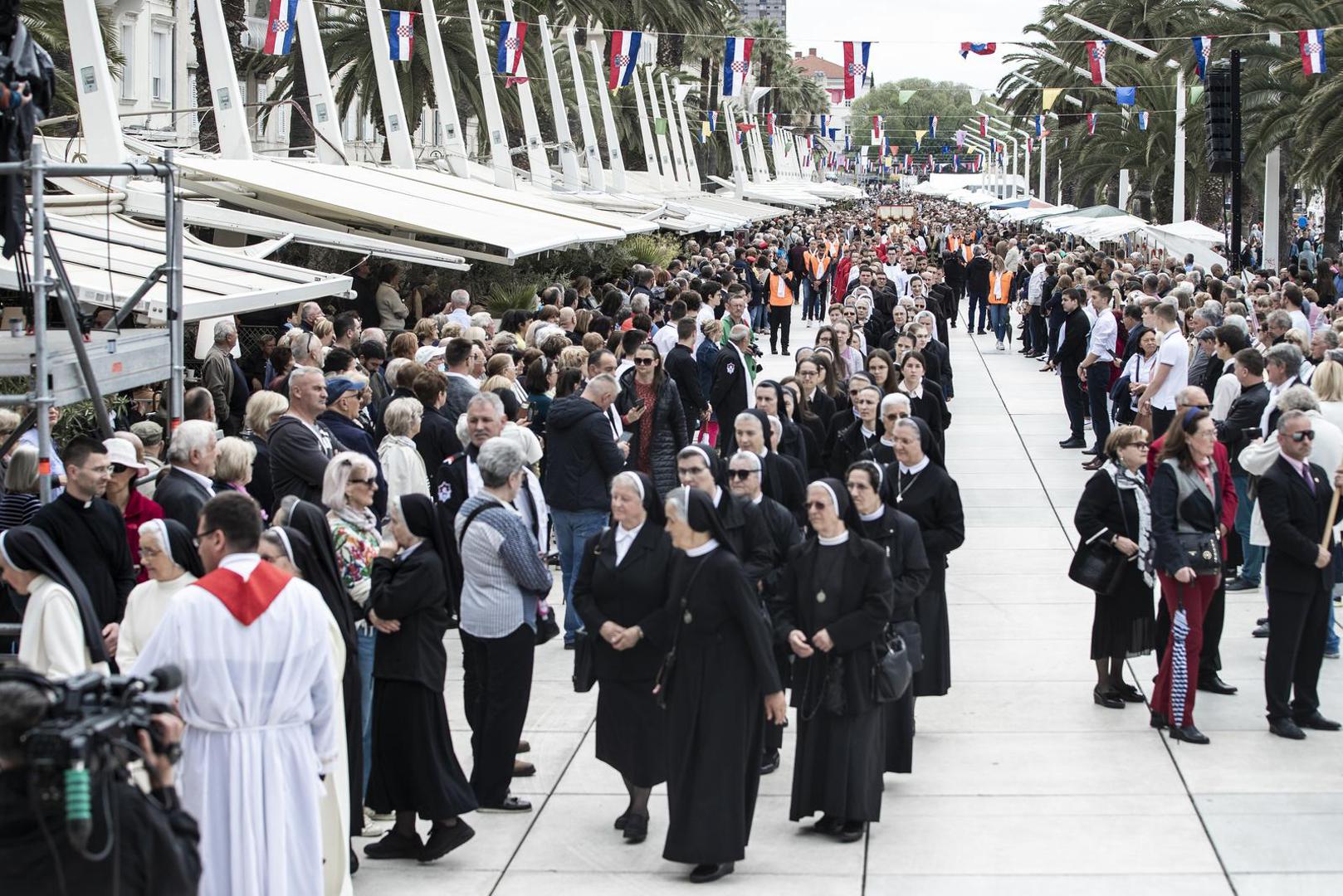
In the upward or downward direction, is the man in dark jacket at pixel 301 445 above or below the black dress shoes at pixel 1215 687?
above

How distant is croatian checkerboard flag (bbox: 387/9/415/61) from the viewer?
27875 mm

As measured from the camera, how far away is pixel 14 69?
7516mm

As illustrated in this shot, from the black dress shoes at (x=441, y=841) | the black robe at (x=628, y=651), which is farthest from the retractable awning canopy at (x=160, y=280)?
the black dress shoes at (x=441, y=841)

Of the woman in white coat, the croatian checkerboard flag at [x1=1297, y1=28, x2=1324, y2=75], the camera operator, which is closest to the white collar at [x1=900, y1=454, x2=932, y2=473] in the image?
the woman in white coat

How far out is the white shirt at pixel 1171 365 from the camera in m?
14.8

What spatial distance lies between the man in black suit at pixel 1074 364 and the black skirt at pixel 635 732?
492 inches

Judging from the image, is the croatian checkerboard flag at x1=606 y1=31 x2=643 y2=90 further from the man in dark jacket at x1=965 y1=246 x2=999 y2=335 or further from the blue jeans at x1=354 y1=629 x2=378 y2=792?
the blue jeans at x1=354 y1=629 x2=378 y2=792

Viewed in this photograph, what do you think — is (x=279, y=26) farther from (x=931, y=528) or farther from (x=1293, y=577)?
(x=1293, y=577)

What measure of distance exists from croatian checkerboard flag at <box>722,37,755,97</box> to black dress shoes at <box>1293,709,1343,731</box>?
1148 inches

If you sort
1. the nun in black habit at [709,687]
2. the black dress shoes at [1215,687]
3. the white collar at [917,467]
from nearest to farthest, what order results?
the nun in black habit at [709,687] → the white collar at [917,467] → the black dress shoes at [1215,687]

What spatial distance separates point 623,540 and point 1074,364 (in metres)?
12.7

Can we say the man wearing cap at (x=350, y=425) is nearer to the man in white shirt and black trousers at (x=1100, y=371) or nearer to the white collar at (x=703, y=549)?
the white collar at (x=703, y=549)

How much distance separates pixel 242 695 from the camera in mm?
5695

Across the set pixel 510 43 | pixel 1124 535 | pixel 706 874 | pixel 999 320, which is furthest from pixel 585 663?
pixel 510 43
